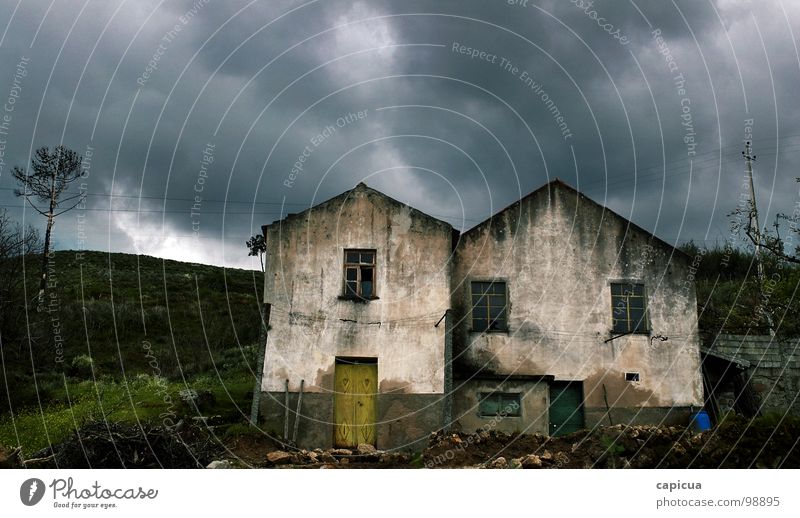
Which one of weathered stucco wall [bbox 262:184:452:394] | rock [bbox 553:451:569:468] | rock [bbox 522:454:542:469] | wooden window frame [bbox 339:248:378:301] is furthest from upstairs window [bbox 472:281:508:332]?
rock [bbox 522:454:542:469]

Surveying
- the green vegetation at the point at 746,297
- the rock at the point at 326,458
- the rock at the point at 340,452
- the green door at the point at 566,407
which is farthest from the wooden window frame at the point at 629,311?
the rock at the point at 326,458

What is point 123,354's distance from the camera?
32906 millimetres

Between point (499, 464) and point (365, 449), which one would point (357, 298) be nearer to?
point (365, 449)

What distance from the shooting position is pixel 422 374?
19.3 m

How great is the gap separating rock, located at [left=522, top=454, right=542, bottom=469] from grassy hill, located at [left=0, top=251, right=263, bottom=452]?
26.9ft

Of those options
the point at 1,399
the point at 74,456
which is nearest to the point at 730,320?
the point at 74,456

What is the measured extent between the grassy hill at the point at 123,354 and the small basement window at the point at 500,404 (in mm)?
7267

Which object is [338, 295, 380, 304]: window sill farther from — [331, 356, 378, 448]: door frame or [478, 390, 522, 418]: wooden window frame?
[478, 390, 522, 418]: wooden window frame

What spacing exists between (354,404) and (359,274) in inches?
151

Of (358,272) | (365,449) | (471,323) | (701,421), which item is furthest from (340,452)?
(701,421)

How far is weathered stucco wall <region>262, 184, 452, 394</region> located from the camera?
19344 millimetres
